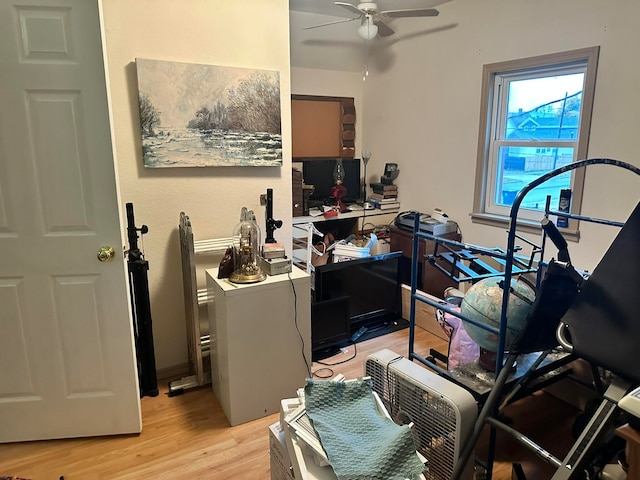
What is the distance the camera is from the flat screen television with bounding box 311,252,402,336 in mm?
3023

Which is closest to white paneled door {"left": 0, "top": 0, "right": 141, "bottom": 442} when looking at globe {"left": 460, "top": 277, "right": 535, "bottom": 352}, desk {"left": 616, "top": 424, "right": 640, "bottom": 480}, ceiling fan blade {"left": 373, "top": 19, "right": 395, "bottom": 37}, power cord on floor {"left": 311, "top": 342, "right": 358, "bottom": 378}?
power cord on floor {"left": 311, "top": 342, "right": 358, "bottom": 378}

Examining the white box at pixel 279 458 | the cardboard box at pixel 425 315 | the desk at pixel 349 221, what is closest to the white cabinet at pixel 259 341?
the white box at pixel 279 458

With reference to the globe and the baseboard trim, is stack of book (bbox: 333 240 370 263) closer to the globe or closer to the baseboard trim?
the baseboard trim

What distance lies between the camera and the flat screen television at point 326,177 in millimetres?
4348

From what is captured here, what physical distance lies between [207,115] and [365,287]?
162cm

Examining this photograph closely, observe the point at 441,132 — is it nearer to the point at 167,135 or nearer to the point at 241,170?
the point at 241,170

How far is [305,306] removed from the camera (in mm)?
2361

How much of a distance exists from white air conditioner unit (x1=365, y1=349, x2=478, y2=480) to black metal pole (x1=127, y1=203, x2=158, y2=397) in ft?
4.23

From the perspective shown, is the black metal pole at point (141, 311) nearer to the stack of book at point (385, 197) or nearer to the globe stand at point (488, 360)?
the globe stand at point (488, 360)

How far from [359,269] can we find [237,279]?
1183 millimetres

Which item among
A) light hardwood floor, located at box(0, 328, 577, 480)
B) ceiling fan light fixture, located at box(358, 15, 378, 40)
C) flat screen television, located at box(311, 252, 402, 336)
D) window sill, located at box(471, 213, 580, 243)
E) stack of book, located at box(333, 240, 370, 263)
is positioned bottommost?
light hardwood floor, located at box(0, 328, 577, 480)

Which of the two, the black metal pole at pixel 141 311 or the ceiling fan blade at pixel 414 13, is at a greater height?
the ceiling fan blade at pixel 414 13

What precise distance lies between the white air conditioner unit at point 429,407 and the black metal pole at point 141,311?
4.23ft

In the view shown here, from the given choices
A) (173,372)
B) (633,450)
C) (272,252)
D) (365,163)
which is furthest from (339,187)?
(633,450)
